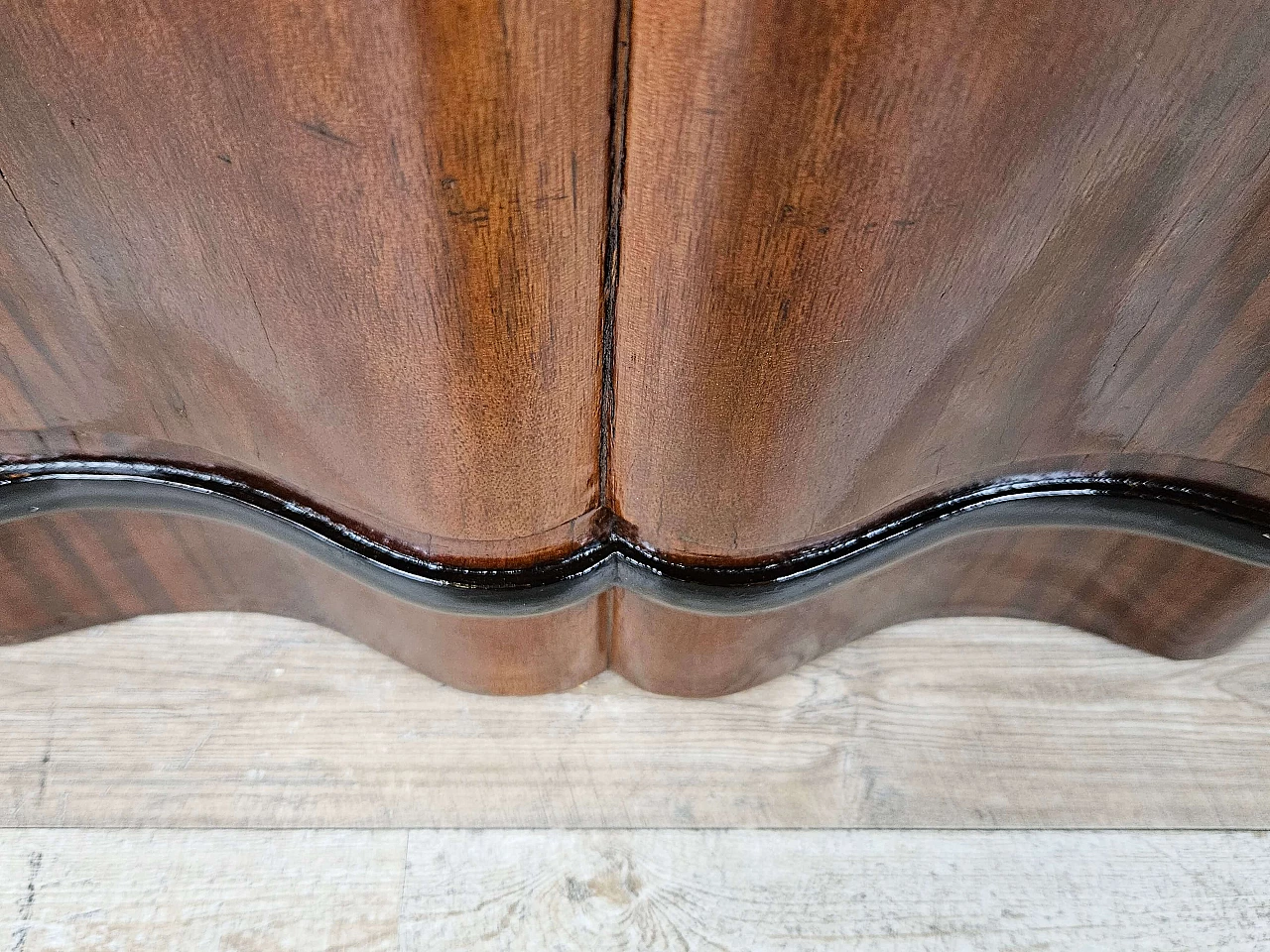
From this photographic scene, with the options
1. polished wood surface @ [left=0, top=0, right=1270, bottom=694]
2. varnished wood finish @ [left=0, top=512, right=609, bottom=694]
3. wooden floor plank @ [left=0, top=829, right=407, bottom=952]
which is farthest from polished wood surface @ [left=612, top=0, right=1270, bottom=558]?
wooden floor plank @ [left=0, top=829, right=407, bottom=952]

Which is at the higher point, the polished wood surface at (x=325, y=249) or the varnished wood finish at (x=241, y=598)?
the polished wood surface at (x=325, y=249)

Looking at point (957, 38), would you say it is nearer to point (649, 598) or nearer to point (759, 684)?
point (649, 598)

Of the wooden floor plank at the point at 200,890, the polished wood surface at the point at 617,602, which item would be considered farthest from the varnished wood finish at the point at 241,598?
the wooden floor plank at the point at 200,890

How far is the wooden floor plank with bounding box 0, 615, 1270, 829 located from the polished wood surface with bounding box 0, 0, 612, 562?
6.4 inches

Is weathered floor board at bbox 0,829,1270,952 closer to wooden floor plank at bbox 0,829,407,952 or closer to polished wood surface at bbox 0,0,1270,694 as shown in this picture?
wooden floor plank at bbox 0,829,407,952

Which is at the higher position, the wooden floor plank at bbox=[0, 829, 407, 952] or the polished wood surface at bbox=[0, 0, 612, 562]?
the polished wood surface at bbox=[0, 0, 612, 562]

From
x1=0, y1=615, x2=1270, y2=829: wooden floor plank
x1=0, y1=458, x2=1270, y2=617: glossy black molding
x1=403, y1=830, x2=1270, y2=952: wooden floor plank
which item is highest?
x1=0, y1=458, x2=1270, y2=617: glossy black molding

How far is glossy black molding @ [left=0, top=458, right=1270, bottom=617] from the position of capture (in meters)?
0.49

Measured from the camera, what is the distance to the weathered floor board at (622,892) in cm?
51

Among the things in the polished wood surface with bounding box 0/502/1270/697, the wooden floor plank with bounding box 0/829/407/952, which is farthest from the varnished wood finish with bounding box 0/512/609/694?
the wooden floor plank with bounding box 0/829/407/952

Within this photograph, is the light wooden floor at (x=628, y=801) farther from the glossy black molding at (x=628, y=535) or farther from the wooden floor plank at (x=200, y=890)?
the glossy black molding at (x=628, y=535)

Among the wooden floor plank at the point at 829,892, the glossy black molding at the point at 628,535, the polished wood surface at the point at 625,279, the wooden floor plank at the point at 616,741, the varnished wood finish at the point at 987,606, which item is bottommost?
the wooden floor plank at the point at 829,892

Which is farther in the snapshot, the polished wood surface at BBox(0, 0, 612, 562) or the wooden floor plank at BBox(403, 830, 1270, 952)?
the wooden floor plank at BBox(403, 830, 1270, 952)

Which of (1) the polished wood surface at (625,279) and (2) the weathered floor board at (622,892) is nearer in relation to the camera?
(1) the polished wood surface at (625,279)
